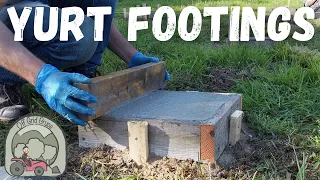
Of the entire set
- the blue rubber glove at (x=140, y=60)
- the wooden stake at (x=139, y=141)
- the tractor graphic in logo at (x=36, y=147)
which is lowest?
the wooden stake at (x=139, y=141)

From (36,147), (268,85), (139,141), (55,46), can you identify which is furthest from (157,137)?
(268,85)

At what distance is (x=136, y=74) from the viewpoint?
1971mm

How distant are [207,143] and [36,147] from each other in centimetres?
63

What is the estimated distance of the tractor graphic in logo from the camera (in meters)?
→ 1.23

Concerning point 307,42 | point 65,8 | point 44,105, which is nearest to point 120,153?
point 44,105

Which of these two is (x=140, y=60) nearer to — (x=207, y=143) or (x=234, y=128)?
(x=234, y=128)

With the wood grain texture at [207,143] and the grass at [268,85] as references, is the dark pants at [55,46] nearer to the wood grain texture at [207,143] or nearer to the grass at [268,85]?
the grass at [268,85]

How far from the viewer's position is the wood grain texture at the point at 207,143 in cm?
159

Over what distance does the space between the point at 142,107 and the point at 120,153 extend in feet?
0.77

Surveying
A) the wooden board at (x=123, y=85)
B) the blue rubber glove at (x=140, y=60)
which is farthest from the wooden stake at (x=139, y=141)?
the blue rubber glove at (x=140, y=60)

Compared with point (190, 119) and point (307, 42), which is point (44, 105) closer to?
point (190, 119)

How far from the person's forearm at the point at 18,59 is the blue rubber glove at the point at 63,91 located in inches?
1.5

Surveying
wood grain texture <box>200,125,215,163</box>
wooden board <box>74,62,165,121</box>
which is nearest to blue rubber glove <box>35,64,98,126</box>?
wooden board <box>74,62,165,121</box>

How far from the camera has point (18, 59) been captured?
1627mm
